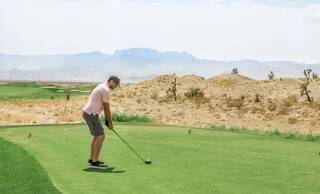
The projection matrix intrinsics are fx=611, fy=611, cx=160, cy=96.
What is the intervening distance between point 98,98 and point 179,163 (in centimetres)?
240

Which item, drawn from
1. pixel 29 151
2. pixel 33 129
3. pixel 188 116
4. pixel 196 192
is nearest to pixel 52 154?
pixel 29 151

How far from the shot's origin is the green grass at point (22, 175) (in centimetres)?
1108

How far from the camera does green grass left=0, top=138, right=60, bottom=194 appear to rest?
11078 mm

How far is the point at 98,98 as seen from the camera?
46.5 ft

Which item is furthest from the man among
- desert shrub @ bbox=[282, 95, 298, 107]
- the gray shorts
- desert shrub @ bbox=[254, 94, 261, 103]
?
desert shrub @ bbox=[254, 94, 261, 103]

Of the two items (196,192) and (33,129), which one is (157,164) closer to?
(196,192)

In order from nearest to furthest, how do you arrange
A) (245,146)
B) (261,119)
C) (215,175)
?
(215,175), (245,146), (261,119)

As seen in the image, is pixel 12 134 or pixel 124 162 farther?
pixel 12 134

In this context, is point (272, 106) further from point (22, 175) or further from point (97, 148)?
point (22, 175)

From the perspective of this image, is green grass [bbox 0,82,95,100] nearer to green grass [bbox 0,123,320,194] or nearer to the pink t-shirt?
green grass [bbox 0,123,320,194]

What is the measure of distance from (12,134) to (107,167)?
889cm

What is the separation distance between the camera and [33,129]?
22.7 meters

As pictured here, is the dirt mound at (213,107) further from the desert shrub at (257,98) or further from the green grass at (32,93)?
the green grass at (32,93)

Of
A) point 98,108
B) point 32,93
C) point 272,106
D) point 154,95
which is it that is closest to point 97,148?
point 98,108
